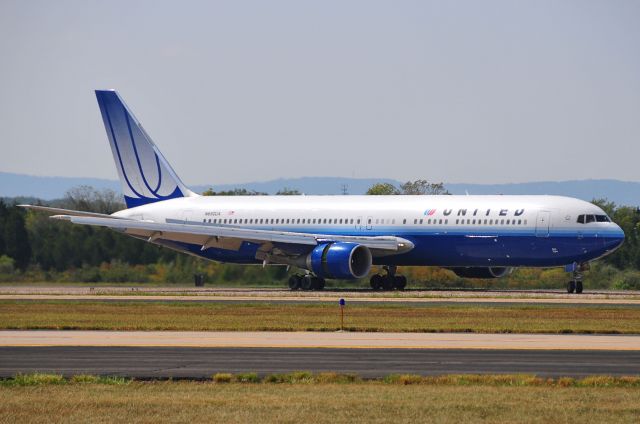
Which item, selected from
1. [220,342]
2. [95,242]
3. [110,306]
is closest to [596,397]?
[220,342]

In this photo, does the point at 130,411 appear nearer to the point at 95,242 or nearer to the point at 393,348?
the point at 393,348

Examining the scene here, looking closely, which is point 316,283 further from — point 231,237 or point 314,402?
point 314,402

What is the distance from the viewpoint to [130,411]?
20484 mm

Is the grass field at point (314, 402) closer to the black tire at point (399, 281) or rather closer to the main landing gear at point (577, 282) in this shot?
the main landing gear at point (577, 282)

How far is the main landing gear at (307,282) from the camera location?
214 feet

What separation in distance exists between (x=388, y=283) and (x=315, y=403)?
151 feet

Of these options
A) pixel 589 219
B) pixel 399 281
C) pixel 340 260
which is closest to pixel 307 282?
pixel 340 260

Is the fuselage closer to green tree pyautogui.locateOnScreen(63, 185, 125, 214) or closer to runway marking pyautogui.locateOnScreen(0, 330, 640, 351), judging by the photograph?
green tree pyautogui.locateOnScreen(63, 185, 125, 214)

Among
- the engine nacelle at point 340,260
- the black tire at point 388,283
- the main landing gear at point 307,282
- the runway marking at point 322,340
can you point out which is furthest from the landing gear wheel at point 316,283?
the runway marking at point 322,340

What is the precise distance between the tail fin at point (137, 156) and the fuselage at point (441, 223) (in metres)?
1.98

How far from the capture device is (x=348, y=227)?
66.6m

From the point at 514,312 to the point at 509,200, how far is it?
1716 centimetres

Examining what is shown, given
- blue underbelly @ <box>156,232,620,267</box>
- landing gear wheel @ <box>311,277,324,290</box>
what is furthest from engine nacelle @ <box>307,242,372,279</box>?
blue underbelly @ <box>156,232,620,267</box>

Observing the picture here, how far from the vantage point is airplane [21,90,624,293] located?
60.5 metres
